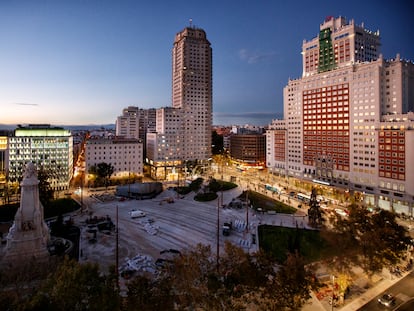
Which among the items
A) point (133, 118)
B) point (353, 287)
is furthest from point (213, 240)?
point (133, 118)

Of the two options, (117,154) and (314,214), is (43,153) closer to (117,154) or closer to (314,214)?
(117,154)

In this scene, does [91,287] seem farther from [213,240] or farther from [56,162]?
[56,162]

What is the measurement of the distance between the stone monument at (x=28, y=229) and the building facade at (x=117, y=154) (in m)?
64.0

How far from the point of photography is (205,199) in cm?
7562

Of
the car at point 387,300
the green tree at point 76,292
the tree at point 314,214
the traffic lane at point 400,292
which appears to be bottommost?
the traffic lane at point 400,292

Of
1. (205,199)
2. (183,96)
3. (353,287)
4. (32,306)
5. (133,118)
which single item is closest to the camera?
(32,306)

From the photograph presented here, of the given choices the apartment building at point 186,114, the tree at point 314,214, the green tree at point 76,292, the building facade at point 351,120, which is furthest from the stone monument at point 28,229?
the apartment building at point 186,114

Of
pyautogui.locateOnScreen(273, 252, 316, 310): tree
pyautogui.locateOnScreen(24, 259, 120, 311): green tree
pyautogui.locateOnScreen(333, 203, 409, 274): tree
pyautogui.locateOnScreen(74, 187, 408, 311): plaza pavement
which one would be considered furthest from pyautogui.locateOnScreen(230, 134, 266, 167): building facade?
pyautogui.locateOnScreen(24, 259, 120, 311): green tree

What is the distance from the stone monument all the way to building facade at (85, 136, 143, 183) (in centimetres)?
6404

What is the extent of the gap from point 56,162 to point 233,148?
310 ft

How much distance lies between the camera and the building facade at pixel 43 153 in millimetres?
82250

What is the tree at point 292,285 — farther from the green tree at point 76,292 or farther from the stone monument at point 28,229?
the stone monument at point 28,229

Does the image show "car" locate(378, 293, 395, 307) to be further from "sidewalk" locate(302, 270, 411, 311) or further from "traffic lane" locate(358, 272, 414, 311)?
"sidewalk" locate(302, 270, 411, 311)

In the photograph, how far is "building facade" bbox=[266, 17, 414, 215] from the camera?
225ft
